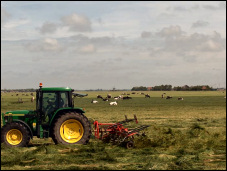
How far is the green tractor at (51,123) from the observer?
12438 mm

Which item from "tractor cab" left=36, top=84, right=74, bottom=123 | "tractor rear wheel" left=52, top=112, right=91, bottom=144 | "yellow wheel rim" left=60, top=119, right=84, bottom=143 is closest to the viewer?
"tractor rear wheel" left=52, top=112, right=91, bottom=144

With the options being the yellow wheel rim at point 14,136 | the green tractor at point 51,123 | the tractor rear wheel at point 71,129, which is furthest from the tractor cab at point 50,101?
the yellow wheel rim at point 14,136

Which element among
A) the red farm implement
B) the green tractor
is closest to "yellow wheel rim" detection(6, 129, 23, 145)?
the green tractor

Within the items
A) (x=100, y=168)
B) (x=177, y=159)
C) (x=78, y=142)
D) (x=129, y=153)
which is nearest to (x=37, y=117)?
(x=78, y=142)

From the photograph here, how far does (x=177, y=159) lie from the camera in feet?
33.5

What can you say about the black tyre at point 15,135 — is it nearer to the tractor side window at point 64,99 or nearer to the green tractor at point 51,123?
the green tractor at point 51,123

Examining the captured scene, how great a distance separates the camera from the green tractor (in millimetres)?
12438

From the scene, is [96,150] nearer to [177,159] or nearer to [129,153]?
[129,153]

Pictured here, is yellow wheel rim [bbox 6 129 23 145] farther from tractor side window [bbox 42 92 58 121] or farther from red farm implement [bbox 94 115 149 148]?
red farm implement [bbox 94 115 149 148]

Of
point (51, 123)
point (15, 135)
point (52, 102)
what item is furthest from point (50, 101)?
point (15, 135)

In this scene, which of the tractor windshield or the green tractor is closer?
the green tractor

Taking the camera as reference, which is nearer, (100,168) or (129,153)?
(100,168)

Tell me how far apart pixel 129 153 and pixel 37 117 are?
13.0ft

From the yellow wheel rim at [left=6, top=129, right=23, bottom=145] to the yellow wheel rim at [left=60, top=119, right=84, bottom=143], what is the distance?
1.59 m
